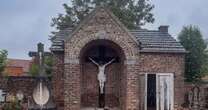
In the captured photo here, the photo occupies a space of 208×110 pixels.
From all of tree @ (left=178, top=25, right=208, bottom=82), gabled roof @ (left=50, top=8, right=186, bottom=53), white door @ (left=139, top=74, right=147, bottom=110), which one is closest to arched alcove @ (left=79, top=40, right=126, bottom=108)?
white door @ (left=139, top=74, right=147, bottom=110)

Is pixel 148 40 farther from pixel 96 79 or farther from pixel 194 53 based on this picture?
pixel 194 53

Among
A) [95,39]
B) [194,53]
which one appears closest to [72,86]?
[95,39]

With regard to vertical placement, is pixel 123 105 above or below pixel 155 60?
below

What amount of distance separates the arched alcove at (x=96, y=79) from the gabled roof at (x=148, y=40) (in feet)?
4.24

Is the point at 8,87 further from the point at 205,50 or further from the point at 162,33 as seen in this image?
the point at 205,50

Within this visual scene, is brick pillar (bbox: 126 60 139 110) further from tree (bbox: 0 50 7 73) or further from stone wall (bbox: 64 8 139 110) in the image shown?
tree (bbox: 0 50 7 73)

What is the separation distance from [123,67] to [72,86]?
2.86 m

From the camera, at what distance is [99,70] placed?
2538cm

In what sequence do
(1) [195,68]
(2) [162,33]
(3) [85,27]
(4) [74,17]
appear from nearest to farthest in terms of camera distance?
(3) [85,27]
(2) [162,33]
(1) [195,68]
(4) [74,17]

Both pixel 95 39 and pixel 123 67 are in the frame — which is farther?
pixel 123 67

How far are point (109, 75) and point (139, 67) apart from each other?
205 centimetres

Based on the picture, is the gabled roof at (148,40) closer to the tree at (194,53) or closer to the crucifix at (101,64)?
the crucifix at (101,64)

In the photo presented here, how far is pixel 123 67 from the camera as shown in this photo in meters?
24.9

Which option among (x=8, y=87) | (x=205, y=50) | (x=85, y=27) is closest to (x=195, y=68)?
(x=205, y=50)
